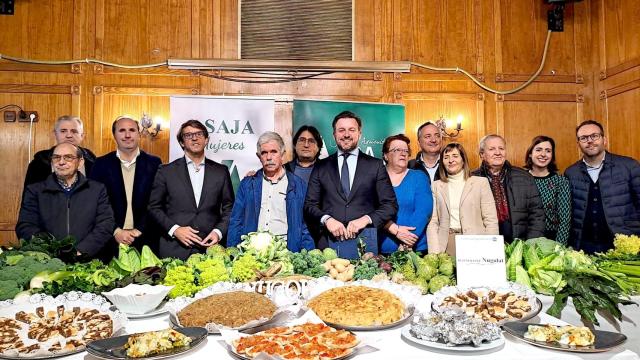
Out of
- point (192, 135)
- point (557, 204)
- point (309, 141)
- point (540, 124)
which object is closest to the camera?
point (192, 135)

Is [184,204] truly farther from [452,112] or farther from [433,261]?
[452,112]

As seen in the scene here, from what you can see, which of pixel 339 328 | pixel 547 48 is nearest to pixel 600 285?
pixel 339 328

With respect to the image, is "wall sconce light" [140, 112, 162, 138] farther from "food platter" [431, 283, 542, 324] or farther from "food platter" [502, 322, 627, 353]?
"food platter" [502, 322, 627, 353]

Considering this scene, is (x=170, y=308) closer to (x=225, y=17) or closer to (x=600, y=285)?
(x=600, y=285)

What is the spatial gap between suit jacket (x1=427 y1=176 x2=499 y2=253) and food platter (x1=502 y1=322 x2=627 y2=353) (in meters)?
1.74

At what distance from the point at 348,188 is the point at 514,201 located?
4.04 ft

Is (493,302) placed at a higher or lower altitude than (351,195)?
lower

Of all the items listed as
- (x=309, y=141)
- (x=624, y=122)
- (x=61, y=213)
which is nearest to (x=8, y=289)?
(x=61, y=213)

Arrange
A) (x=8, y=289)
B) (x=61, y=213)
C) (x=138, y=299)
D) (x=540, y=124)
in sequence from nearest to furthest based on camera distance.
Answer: (x=138, y=299) < (x=8, y=289) < (x=61, y=213) < (x=540, y=124)

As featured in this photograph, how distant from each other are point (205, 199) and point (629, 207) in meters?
3.17

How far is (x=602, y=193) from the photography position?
371 cm

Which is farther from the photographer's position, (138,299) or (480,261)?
(480,261)

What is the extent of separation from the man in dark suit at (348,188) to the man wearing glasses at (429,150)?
88 cm

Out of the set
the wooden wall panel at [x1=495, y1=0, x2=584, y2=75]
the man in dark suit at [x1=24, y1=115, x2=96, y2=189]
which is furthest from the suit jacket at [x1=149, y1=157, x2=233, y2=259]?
the wooden wall panel at [x1=495, y1=0, x2=584, y2=75]
